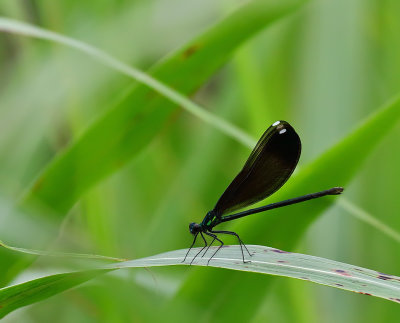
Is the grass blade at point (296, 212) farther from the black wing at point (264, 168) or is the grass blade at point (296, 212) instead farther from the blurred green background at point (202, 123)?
the blurred green background at point (202, 123)

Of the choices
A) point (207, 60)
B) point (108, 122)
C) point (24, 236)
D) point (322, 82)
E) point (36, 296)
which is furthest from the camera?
point (322, 82)

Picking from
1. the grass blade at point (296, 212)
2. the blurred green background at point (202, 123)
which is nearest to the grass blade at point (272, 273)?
the grass blade at point (296, 212)

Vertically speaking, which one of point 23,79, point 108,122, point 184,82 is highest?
point 23,79

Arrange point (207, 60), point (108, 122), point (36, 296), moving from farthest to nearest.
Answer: point (207, 60) < point (108, 122) < point (36, 296)

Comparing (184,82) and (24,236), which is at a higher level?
(184,82)

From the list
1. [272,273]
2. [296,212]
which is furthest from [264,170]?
[272,273]

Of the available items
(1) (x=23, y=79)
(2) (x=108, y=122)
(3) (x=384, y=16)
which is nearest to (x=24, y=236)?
(2) (x=108, y=122)

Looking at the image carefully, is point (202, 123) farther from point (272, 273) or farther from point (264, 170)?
point (272, 273)

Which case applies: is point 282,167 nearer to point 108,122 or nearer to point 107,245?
point 108,122
